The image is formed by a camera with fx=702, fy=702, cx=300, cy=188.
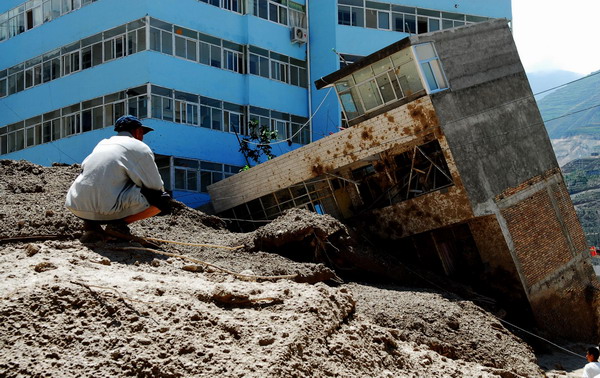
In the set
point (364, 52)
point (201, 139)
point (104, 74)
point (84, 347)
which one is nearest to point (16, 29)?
point (104, 74)

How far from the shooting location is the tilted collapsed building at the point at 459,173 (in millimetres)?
16766

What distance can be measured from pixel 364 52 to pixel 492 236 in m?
Result: 14.8

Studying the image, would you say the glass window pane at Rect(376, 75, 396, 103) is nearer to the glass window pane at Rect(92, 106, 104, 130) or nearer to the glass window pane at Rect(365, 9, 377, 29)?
the glass window pane at Rect(92, 106, 104, 130)

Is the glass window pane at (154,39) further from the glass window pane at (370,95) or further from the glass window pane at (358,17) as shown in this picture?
the glass window pane at (358,17)

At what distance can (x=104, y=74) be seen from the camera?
2536 centimetres

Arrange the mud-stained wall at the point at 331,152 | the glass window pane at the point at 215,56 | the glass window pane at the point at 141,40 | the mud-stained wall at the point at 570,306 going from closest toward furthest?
the mud-stained wall at the point at 331,152
the mud-stained wall at the point at 570,306
the glass window pane at the point at 141,40
the glass window pane at the point at 215,56

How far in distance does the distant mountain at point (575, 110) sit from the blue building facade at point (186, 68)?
2368 inches

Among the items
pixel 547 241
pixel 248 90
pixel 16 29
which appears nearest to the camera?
pixel 547 241

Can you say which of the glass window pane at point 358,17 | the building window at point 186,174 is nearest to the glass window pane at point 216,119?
the building window at point 186,174

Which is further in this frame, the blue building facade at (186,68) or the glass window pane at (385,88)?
the blue building facade at (186,68)

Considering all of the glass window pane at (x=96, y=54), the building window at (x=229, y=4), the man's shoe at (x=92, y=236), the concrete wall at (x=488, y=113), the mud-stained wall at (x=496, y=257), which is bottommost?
the mud-stained wall at (x=496, y=257)

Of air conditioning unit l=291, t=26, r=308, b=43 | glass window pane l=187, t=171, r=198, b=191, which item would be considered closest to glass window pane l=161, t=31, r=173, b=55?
glass window pane l=187, t=171, r=198, b=191

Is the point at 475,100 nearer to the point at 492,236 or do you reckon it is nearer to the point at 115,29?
the point at 492,236

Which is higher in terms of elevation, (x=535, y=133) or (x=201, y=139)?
(x=201, y=139)
